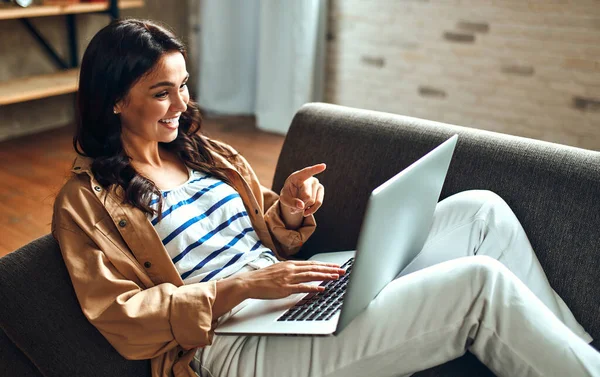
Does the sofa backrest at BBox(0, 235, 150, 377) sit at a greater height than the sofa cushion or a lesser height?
greater

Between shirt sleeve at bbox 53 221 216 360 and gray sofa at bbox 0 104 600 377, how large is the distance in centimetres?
4

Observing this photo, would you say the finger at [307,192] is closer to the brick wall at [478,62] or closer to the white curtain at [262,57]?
the brick wall at [478,62]

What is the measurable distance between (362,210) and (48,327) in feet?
2.53

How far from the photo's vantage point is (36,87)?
10.9 ft

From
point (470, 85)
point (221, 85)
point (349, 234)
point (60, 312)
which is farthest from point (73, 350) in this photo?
point (221, 85)

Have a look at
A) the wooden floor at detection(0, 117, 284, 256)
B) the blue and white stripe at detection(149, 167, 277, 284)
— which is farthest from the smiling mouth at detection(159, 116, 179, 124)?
the wooden floor at detection(0, 117, 284, 256)

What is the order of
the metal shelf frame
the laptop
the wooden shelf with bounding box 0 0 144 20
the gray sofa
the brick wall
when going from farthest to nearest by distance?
the metal shelf frame
the wooden shelf with bounding box 0 0 144 20
the brick wall
the gray sofa
the laptop

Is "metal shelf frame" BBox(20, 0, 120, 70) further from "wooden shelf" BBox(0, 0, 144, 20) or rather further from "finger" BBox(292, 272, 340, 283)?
"finger" BBox(292, 272, 340, 283)

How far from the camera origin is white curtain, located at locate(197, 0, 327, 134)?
358 centimetres

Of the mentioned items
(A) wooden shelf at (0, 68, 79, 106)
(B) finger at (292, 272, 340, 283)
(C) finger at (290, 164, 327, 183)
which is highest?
(C) finger at (290, 164, 327, 183)

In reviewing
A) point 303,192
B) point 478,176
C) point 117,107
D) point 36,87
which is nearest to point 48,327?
point 117,107

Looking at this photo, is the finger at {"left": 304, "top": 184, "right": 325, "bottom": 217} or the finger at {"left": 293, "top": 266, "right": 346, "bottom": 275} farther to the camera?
the finger at {"left": 304, "top": 184, "right": 325, "bottom": 217}

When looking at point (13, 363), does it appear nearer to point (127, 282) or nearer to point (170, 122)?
point (127, 282)

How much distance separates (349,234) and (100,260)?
65 centimetres
